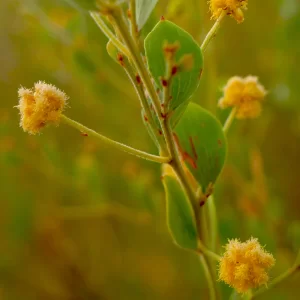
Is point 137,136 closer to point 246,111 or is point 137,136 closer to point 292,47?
point 292,47

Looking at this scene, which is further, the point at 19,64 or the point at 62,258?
the point at 19,64

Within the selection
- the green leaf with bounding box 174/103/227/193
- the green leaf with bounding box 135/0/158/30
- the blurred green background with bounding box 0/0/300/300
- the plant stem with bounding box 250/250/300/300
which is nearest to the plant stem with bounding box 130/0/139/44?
the green leaf with bounding box 135/0/158/30

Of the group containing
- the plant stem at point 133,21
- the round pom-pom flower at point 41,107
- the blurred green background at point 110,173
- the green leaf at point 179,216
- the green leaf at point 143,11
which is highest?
the blurred green background at point 110,173

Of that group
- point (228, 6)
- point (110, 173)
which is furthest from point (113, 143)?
point (110, 173)

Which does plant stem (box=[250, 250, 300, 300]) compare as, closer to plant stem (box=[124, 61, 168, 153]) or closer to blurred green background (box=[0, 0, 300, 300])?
plant stem (box=[124, 61, 168, 153])

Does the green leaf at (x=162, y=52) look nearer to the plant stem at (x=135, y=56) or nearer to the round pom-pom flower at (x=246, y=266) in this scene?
the plant stem at (x=135, y=56)

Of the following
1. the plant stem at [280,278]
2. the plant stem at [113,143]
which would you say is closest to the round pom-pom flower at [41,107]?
the plant stem at [113,143]

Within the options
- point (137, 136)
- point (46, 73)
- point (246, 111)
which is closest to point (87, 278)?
point (137, 136)
